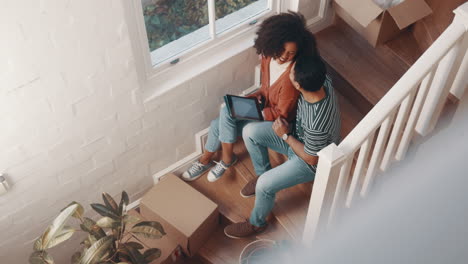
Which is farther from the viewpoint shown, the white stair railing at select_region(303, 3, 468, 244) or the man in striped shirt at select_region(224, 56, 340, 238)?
the man in striped shirt at select_region(224, 56, 340, 238)

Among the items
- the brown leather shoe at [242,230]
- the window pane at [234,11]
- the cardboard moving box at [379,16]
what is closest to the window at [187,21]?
the window pane at [234,11]

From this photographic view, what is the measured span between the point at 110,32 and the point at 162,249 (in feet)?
3.79

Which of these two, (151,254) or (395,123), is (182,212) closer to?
(151,254)

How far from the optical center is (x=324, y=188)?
1.74 meters

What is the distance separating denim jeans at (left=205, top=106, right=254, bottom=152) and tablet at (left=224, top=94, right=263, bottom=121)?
0.05m

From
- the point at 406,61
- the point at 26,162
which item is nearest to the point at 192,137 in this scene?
the point at 26,162

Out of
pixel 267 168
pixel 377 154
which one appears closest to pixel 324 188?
pixel 377 154

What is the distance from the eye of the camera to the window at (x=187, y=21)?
2092 mm

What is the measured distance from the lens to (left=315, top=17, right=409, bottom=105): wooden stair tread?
242cm

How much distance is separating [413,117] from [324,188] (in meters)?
0.52

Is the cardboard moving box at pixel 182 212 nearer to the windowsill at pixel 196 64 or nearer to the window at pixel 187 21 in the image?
Result: the windowsill at pixel 196 64

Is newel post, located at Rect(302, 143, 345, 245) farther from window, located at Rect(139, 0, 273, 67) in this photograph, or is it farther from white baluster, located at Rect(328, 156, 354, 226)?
window, located at Rect(139, 0, 273, 67)

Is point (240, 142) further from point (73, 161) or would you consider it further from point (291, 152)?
point (73, 161)

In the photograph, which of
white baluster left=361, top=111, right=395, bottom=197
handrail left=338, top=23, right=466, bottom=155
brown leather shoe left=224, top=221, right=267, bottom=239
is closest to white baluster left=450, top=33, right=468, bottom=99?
handrail left=338, top=23, right=466, bottom=155
